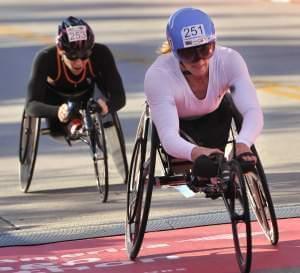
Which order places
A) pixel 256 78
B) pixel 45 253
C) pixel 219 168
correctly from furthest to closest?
pixel 256 78
pixel 45 253
pixel 219 168

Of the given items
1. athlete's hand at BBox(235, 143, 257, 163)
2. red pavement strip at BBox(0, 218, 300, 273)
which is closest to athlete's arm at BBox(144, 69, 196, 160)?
athlete's hand at BBox(235, 143, 257, 163)

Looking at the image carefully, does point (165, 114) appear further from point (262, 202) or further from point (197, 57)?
point (262, 202)

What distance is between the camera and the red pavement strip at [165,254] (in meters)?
6.72

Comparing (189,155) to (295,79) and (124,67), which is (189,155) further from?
(124,67)

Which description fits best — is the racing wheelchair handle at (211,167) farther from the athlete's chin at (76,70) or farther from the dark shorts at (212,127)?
the athlete's chin at (76,70)

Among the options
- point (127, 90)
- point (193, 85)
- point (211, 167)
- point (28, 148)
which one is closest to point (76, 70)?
point (28, 148)

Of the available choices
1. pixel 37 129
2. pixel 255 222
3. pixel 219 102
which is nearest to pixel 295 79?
pixel 37 129

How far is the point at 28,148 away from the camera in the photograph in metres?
9.61

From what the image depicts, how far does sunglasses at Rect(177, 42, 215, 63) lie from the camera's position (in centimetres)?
643

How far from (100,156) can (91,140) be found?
16cm

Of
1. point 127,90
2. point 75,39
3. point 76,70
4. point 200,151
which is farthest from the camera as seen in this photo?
point 127,90

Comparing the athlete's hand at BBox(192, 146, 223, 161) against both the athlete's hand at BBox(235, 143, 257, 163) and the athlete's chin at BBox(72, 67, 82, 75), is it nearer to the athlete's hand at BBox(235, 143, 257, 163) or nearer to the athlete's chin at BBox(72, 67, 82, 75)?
the athlete's hand at BBox(235, 143, 257, 163)

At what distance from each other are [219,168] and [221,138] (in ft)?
2.39

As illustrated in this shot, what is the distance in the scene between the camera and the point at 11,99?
1391 cm
